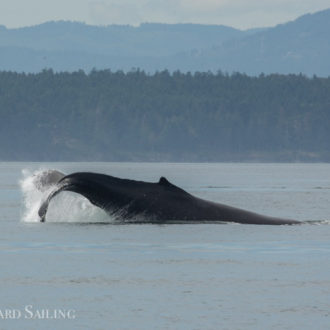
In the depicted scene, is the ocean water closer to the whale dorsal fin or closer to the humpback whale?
the humpback whale

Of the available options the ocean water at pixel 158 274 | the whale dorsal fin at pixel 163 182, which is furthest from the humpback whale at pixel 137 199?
the ocean water at pixel 158 274

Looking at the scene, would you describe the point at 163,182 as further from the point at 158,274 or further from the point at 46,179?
the point at 158,274

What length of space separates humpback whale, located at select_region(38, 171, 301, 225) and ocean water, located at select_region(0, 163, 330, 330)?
1.32 ft

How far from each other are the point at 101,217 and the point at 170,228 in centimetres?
423

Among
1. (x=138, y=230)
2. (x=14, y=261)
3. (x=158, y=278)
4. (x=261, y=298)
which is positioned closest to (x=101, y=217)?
(x=138, y=230)

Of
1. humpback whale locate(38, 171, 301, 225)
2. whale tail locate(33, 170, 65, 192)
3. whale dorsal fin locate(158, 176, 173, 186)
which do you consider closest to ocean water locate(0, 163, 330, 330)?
humpback whale locate(38, 171, 301, 225)

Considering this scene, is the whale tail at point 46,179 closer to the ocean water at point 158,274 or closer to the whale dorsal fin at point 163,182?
the ocean water at point 158,274

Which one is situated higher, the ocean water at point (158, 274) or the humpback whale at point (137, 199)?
the humpback whale at point (137, 199)

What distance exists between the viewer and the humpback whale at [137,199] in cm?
3066

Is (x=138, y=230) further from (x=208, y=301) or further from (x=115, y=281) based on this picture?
(x=208, y=301)

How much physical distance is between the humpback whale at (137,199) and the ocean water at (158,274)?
0.40 metres

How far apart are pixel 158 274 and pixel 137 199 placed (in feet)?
18.4

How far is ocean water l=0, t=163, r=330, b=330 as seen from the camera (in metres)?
21.4

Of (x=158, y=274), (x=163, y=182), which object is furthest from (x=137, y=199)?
(x=158, y=274)
